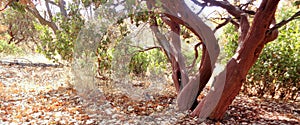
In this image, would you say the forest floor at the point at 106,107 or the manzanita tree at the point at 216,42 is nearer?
the manzanita tree at the point at 216,42

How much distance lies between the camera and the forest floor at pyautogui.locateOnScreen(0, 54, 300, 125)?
8.99 ft

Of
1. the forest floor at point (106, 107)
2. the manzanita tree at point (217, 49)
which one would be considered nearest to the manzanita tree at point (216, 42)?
the manzanita tree at point (217, 49)

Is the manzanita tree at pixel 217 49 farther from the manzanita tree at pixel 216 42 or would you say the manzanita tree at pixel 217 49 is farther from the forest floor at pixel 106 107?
the forest floor at pixel 106 107

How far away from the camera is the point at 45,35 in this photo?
429 centimetres

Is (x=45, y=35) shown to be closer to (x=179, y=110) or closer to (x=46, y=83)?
(x=46, y=83)

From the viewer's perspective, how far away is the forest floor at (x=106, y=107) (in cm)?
274

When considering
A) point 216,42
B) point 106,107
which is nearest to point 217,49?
point 216,42

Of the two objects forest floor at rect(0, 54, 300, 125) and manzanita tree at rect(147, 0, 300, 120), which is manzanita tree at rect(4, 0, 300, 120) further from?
forest floor at rect(0, 54, 300, 125)

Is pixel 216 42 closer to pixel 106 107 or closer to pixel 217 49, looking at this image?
pixel 217 49

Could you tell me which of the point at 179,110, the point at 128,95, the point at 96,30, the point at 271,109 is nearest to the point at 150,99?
the point at 128,95

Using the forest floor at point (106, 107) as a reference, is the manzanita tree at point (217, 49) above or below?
above

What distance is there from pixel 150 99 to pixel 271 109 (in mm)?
1702

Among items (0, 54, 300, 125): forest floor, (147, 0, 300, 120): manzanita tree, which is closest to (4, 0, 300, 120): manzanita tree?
(147, 0, 300, 120): manzanita tree

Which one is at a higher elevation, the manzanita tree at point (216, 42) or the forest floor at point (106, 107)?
the manzanita tree at point (216, 42)
